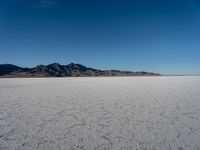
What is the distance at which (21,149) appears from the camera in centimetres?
330

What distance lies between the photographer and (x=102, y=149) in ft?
10.8

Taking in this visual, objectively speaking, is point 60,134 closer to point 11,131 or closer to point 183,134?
point 11,131

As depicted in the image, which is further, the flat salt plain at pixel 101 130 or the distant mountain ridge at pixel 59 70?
the distant mountain ridge at pixel 59 70

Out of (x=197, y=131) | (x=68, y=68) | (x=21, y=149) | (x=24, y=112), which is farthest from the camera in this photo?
(x=68, y=68)

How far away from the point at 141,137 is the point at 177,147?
2.22 feet

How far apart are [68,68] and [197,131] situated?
14524cm

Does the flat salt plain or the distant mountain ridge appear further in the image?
the distant mountain ridge

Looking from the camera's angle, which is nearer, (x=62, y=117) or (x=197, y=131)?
(x=197, y=131)

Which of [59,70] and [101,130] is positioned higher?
[59,70]

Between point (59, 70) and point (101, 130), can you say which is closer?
point (101, 130)

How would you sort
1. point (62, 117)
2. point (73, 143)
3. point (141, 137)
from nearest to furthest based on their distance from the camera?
point (73, 143), point (141, 137), point (62, 117)

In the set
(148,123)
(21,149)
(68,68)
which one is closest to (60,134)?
(21,149)

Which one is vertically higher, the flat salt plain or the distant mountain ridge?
the distant mountain ridge

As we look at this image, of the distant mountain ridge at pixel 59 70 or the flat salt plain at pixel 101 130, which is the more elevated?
the distant mountain ridge at pixel 59 70
